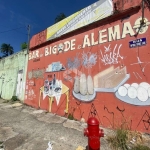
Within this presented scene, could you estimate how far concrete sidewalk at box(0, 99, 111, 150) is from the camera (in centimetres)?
390

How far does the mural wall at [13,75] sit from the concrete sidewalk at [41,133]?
409 cm

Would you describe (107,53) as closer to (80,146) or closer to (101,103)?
(101,103)

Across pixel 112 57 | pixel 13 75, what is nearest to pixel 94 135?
pixel 112 57

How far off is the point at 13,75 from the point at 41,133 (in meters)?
7.75

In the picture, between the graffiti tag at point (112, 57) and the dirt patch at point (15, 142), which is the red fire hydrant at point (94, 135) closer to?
the dirt patch at point (15, 142)

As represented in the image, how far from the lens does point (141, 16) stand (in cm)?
462

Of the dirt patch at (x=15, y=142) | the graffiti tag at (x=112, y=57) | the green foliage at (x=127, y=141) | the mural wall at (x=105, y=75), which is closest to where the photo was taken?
the green foliage at (x=127, y=141)

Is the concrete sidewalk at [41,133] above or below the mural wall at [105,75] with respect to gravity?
below

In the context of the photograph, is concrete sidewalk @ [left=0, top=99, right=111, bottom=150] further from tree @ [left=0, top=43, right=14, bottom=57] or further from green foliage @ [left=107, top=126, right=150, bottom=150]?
tree @ [left=0, top=43, right=14, bottom=57]

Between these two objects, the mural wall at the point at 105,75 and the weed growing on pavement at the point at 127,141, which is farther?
the mural wall at the point at 105,75

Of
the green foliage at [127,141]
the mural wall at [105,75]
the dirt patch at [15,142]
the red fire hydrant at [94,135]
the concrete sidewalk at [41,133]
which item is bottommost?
the dirt patch at [15,142]

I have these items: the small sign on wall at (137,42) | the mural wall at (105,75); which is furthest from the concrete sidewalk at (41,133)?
the small sign on wall at (137,42)

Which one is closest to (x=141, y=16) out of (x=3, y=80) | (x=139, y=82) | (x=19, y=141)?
(x=139, y=82)

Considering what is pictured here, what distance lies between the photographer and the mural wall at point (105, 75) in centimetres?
448
